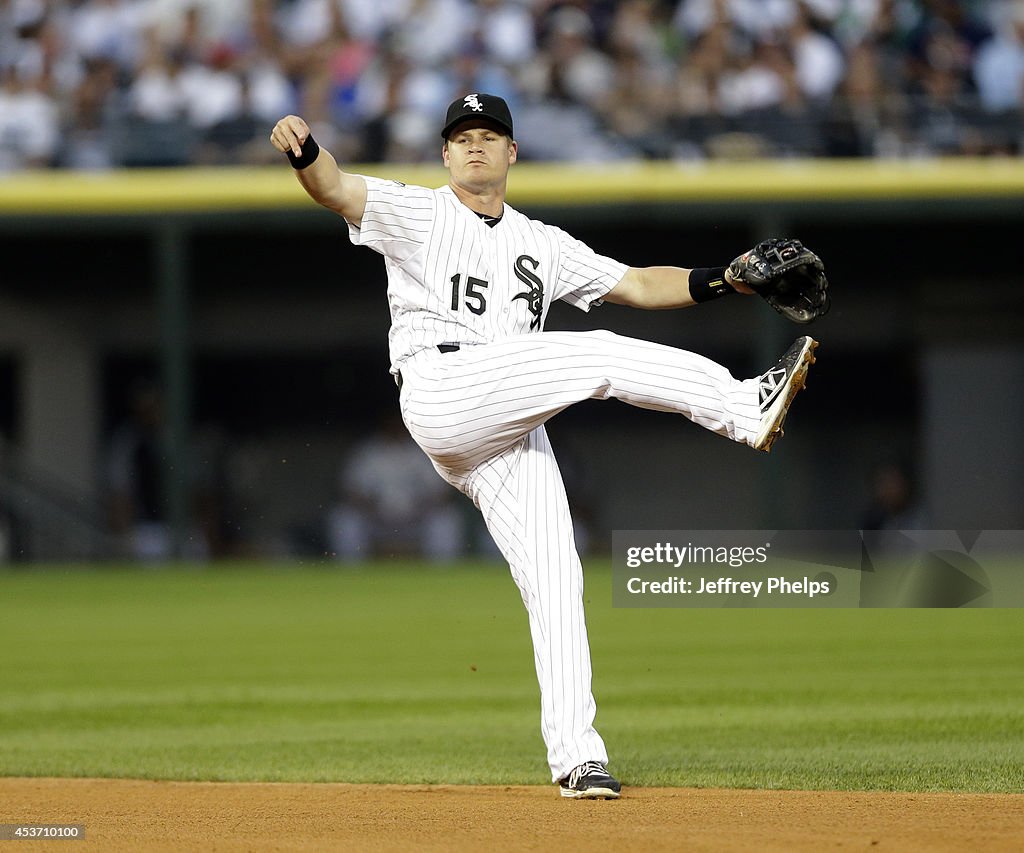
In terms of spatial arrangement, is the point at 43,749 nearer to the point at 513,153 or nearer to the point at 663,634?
the point at 513,153

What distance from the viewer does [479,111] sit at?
174 inches

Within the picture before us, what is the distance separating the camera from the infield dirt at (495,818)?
12.0 feet

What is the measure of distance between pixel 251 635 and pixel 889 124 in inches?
282

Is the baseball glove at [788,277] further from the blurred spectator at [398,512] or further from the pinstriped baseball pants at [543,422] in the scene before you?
the blurred spectator at [398,512]

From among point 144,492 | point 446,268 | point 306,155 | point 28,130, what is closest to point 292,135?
point 306,155

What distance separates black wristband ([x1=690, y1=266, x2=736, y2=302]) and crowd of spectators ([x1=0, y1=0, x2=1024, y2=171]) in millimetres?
9039

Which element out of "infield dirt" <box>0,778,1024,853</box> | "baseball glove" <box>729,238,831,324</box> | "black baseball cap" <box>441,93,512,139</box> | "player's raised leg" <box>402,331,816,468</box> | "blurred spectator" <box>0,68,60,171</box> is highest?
"blurred spectator" <box>0,68,60,171</box>

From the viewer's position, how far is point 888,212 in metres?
13.8

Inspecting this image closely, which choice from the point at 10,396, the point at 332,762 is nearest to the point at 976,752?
the point at 332,762

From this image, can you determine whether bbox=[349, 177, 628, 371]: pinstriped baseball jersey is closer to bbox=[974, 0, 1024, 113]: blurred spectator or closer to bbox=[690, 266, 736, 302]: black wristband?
bbox=[690, 266, 736, 302]: black wristband

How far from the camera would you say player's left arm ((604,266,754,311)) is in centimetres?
453

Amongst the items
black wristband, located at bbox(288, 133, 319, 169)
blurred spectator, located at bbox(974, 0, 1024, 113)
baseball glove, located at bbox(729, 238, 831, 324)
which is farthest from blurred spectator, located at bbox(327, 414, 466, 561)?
black wristband, located at bbox(288, 133, 319, 169)

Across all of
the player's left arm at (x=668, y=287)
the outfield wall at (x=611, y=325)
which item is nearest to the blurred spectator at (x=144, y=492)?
the outfield wall at (x=611, y=325)

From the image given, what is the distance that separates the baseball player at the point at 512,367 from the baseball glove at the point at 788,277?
18 mm
